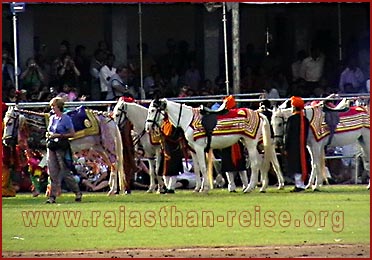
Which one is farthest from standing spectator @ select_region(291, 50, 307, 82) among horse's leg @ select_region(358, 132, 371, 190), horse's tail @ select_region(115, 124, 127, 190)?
horse's tail @ select_region(115, 124, 127, 190)

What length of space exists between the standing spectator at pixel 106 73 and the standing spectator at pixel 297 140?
16.0 feet

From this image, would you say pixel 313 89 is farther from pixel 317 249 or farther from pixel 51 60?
pixel 317 249

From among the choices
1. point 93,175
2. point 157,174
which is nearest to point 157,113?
point 157,174

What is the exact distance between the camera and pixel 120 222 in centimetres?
2172

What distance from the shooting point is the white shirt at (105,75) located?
31.9m

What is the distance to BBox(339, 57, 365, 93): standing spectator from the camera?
32.7 meters

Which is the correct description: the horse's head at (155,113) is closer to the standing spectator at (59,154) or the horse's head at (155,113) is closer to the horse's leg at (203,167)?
the horse's leg at (203,167)

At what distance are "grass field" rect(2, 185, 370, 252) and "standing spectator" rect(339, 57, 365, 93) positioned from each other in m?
5.87

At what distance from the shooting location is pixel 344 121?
96.6ft

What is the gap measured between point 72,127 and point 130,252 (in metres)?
8.64

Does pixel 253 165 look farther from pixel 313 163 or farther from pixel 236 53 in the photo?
pixel 236 53

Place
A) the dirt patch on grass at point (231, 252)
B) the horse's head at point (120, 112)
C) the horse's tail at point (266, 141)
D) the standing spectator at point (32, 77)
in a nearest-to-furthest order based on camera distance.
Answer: the dirt patch on grass at point (231, 252) < the horse's tail at point (266, 141) < the horse's head at point (120, 112) < the standing spectator at point (32, 77)

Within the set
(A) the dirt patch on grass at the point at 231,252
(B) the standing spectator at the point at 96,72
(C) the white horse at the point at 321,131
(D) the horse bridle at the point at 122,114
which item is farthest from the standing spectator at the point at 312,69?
(A) the dirt patch on grass at the point at 231,252

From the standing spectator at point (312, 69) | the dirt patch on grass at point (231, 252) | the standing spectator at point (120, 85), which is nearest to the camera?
the dirt patch on grass at point (231, 252)
